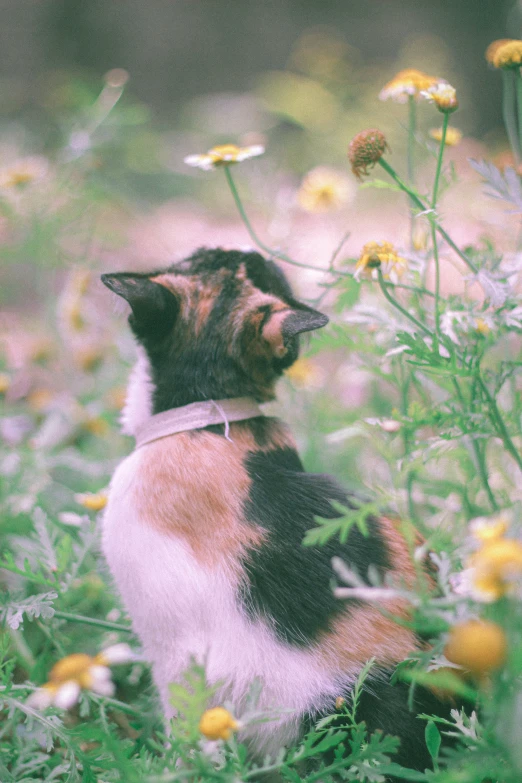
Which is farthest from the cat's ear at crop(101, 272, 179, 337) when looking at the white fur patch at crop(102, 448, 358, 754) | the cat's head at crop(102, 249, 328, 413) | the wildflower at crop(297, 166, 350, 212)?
the wildflower at crop(297, 166, 350, 212)

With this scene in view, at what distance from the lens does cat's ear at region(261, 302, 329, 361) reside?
3.74 ft

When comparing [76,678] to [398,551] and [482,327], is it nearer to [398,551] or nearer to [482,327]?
[398,551]

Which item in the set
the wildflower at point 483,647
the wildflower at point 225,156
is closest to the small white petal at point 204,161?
the wildflower at point 225,156

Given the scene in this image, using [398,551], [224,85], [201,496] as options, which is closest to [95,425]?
[201,496]

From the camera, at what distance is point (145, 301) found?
1.26 metres

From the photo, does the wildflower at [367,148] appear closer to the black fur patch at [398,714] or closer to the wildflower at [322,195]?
the wildflower at [322,195]

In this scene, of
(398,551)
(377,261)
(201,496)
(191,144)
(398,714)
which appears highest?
(191,144)

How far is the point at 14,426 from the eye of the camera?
7.00 ft

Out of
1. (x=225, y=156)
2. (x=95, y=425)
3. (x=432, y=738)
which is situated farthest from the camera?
(x=95, y=425)

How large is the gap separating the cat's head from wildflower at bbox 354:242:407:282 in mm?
146

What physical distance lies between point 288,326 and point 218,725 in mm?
667

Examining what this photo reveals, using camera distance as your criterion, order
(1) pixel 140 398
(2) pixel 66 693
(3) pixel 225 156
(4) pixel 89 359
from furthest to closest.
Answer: (4) pixel 89 359
(1) pixel 140 398
(3) pixel 225 156
(2) pixel 66 693

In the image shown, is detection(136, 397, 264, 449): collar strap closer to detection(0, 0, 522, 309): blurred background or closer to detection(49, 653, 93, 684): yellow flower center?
detection(49, 653, 93, 684): yellow flower center

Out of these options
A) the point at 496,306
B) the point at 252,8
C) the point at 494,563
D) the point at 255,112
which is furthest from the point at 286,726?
the point at 252,8
